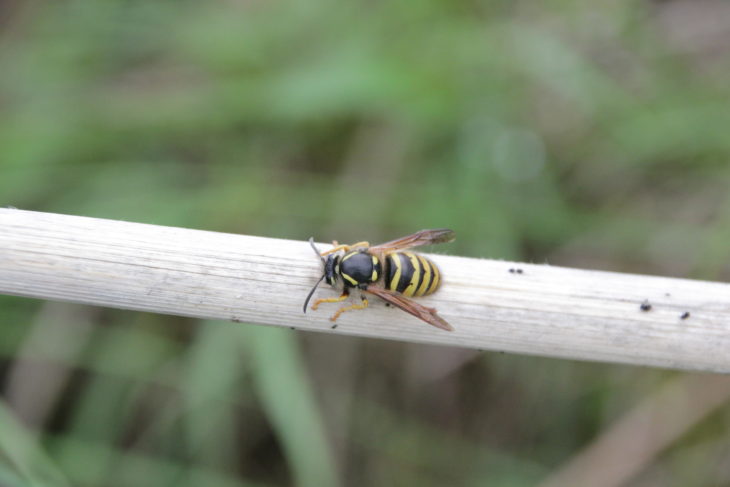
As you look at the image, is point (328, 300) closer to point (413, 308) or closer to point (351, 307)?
point (351, 307)

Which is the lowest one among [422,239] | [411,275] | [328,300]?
[328,300]

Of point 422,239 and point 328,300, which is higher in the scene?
point 422,239

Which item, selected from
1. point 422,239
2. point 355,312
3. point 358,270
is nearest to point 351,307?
point 355,312

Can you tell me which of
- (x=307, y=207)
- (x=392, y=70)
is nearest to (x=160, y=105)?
(x=307, y=207)

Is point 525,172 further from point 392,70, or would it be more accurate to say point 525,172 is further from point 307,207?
point 307,207

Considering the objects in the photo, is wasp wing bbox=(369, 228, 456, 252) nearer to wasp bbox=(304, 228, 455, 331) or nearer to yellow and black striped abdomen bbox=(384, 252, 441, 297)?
wasp bbox=(304, 228, 455, 331)

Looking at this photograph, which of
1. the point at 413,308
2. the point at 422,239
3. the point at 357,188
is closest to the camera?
the point at 413,308
